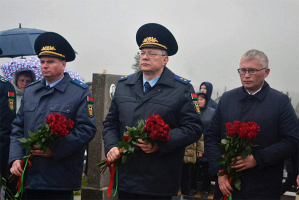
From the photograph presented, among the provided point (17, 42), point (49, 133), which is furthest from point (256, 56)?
point (17, 42)

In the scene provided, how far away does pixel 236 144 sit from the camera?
411 cm

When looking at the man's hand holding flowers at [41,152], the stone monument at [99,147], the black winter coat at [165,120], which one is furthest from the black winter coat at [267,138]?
the stone monument at [99,147]

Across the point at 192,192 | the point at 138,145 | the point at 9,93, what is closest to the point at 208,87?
the point at 192,192

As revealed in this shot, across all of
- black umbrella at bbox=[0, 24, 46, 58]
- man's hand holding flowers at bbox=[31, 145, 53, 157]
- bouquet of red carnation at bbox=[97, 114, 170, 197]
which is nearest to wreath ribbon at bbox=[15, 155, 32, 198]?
man's hand holding flowers at bbox=[31, 145, 53, 157]

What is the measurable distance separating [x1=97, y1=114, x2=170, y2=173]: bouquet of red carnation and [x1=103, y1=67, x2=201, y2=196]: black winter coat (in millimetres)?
138

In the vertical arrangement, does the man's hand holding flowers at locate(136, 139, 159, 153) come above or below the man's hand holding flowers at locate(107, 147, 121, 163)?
above

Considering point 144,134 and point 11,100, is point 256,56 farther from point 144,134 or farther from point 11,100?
point 11,100

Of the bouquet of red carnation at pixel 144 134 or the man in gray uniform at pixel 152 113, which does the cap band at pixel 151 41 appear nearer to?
the man in gray uniform at pixel 152 113

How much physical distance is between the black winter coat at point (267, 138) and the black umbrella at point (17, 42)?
657cm

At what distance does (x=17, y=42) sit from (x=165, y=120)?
6588 millimetres

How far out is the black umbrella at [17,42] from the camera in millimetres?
9719

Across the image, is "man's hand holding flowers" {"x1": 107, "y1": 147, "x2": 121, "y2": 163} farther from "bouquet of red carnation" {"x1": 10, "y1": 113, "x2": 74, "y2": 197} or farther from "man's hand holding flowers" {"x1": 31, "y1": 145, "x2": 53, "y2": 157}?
"man's hand holding flowers" {"x1": 31, "y1": 145, "x2": 53, "y2": 157}

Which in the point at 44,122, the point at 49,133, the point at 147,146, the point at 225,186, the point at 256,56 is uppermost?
the point at 256,56

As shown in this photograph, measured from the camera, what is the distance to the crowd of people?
4.15m
